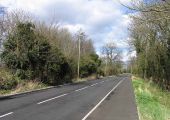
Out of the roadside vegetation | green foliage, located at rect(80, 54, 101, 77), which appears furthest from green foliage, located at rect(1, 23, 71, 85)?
green foliage, located at rect(80, 54, 101, 77)

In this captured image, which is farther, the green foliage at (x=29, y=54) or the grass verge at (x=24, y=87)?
the green foliage at (x=29, y=54)

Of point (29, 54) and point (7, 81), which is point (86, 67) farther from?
point (7, 81)

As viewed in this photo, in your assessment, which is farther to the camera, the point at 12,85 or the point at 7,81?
the point at 12,85

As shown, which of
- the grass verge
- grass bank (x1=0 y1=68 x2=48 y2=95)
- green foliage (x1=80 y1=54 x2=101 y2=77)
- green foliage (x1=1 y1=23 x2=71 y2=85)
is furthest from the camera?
green foliage (x1=80 y1=54 x2=101 y2=77)

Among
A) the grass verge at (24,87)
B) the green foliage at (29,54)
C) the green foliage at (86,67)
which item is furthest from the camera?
the green foliage at (86,67)

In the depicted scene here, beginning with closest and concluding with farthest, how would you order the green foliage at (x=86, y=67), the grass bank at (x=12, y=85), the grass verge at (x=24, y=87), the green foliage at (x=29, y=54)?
the grass verge at (x=24, y=87) → the grass bank at (x=12, y=85) → the green foliage at (x=29, y=54) → the green foliage at (x=86, y=67)

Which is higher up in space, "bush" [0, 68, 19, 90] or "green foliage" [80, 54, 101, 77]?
"green foliage" [80, 54, 101, 77]

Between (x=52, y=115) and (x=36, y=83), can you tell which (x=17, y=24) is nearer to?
(x=36, y=83)

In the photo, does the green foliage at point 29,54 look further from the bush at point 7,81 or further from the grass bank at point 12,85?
the bush at point 7,81

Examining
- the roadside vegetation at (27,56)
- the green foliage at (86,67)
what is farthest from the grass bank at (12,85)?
the green foliage at (86,67)

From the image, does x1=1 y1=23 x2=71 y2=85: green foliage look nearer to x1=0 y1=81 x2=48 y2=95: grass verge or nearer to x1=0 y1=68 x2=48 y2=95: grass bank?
x1=0 y1=81 x2=48 y2=95: grass verge

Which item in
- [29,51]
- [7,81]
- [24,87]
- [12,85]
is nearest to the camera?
[7,81]

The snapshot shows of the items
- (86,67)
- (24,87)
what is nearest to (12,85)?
(24,87)

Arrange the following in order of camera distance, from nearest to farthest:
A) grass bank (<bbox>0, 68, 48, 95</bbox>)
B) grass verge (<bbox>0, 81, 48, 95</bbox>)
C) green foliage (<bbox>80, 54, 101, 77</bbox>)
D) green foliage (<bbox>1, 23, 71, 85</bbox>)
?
1. grass verge (<bbox>0, 81, 48, 95</bbox>)
2. grass bank (<bbox>0, 68, 48, 95</bbox>)
3. green foliage (<bbox>1, 23, 71, 85</bbox>)
4. green foliage (<bbox>80, 54, 101, 77</bbox>)
